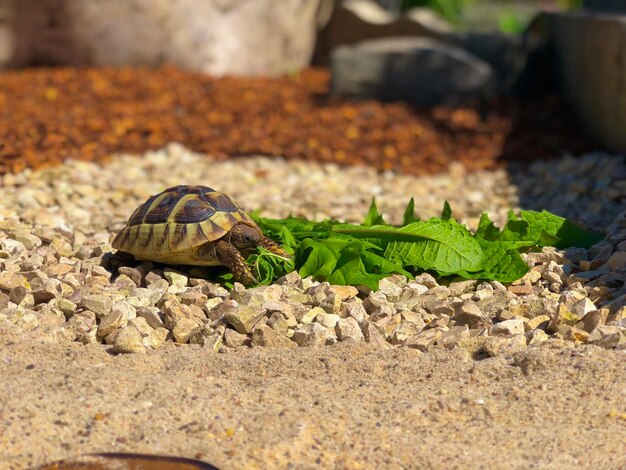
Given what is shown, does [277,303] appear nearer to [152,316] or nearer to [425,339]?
[152,316]

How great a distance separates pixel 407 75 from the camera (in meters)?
9.51

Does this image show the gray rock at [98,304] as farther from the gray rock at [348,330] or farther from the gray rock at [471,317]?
the gray rock at [471,317]

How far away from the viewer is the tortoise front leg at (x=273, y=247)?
4562mm

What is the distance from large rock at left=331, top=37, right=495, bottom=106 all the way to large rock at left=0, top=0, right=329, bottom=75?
176 centimetres

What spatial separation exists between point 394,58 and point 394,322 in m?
5.94

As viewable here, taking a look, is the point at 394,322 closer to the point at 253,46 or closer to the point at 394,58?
the point at 394,58

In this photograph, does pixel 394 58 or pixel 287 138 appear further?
pixel 394 58

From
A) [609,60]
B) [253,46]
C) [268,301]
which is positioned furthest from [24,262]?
[253,46]

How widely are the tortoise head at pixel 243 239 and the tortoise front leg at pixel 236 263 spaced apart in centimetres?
5

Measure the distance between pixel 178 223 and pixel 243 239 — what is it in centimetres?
32

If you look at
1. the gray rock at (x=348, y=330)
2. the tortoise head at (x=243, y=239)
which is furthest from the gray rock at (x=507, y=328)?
the tortoise head at (x=243, y=239)

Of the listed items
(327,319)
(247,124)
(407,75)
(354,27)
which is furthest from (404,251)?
(354,27)

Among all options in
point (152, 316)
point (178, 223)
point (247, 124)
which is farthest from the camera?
point (247, 124)

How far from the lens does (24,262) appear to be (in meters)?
4.62
